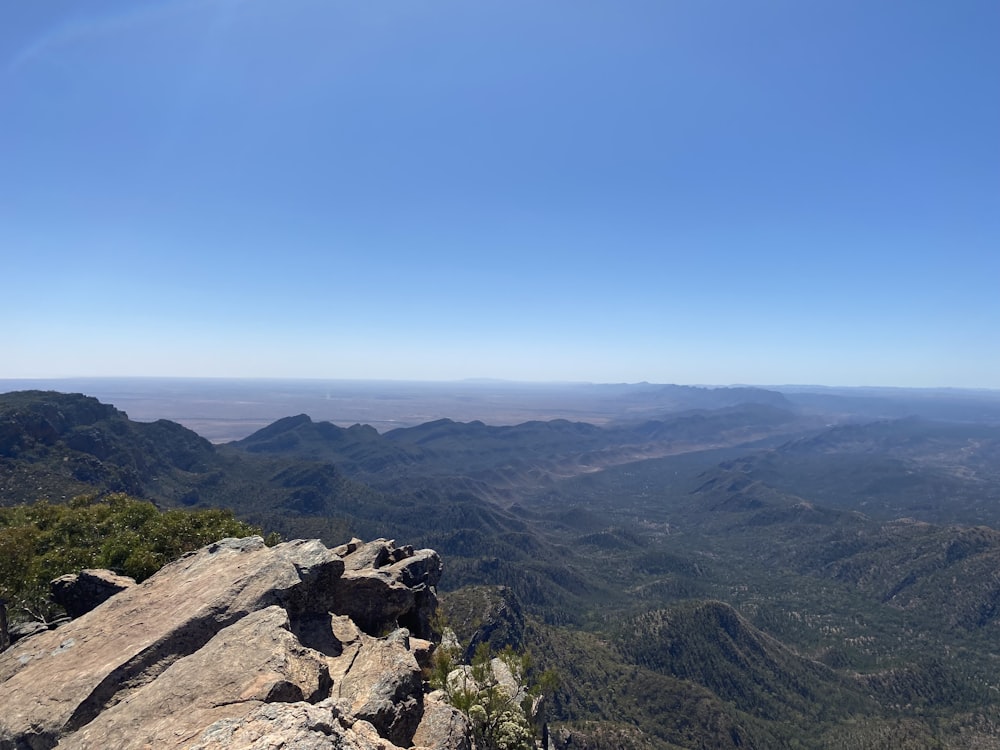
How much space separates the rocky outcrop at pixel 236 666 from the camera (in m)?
15.2

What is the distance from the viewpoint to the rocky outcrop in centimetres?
1517

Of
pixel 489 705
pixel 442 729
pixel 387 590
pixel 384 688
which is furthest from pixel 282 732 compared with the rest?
pixel 387 590

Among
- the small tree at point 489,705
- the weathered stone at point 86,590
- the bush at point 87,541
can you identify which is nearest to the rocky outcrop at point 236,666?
the small tree at point 489,705

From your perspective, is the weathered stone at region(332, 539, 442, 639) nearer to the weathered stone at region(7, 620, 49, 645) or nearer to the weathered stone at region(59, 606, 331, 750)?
the weathered stone at region(59, 606, 331, 750)

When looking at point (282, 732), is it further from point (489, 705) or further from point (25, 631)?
point (25, 631)

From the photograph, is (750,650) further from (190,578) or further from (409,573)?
(190,578)

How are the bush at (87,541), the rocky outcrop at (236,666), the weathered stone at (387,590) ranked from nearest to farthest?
the rocky outcrop at (236,666)
the weathered stone at (387,590)
the bush at (87,541)

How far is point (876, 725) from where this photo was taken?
394 ft

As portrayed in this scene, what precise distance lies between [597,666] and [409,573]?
5036 inches

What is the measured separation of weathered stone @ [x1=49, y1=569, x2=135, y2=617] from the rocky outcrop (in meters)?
4.31

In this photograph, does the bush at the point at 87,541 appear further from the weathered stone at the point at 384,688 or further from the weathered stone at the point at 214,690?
the weathered stone at the point at 214,690

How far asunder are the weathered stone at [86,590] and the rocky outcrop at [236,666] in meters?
4.31

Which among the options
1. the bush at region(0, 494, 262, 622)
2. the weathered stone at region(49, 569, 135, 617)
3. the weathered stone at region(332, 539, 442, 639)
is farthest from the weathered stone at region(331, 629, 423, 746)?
the bush at region(0, 494, 262, 622)

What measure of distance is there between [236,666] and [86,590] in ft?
76.3
